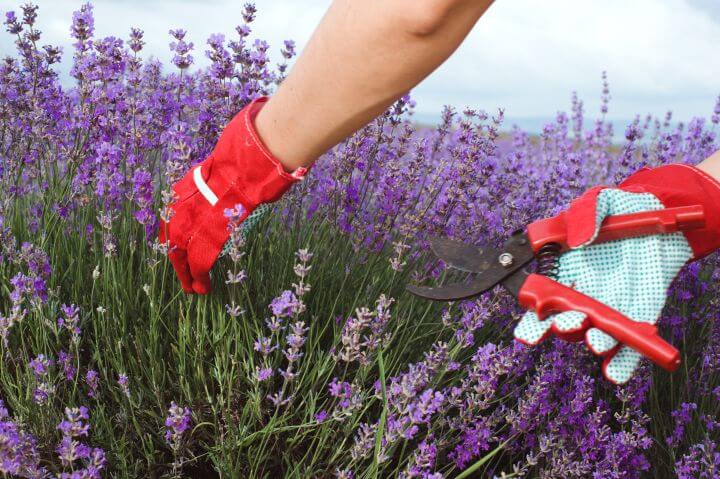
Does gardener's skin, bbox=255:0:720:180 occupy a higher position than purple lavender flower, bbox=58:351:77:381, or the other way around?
gardener's skin, bbox=255:0:720:180

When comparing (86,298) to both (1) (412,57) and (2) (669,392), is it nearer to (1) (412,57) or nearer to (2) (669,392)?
(1) (412,57)

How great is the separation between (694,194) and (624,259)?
0.29 m

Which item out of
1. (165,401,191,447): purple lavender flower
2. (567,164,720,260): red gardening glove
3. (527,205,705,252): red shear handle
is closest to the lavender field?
(165,401,191,447): purple lavender flower

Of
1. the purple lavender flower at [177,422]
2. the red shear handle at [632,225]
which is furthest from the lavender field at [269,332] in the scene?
the red shear handle at [632,225]

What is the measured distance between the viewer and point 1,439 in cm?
162

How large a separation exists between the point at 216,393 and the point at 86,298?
54 cm

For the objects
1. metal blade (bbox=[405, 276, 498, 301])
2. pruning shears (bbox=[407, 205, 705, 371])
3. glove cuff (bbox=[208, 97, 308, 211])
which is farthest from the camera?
glove cuff (bbox=[208, 97, 308, 211])

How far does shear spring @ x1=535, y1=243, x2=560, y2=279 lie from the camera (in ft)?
6.53

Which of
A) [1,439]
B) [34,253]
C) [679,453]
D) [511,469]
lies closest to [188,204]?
[34,253]

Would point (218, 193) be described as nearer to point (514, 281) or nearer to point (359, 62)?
point (359, 62)

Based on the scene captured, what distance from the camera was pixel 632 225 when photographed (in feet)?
6.38

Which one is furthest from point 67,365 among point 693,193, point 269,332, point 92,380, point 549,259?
point 693,193

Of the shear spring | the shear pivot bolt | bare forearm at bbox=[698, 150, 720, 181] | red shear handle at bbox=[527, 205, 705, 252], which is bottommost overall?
the shear pivot bolt

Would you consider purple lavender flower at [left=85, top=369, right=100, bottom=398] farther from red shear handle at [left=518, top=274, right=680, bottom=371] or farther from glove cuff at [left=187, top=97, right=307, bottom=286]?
red shear handle at [left=518, top=274, right=680, bottom=371]
